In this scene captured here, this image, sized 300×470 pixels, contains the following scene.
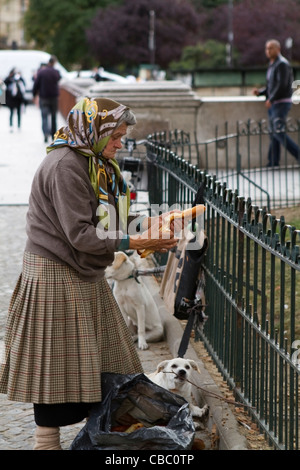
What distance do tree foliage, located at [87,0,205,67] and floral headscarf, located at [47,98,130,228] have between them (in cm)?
6843

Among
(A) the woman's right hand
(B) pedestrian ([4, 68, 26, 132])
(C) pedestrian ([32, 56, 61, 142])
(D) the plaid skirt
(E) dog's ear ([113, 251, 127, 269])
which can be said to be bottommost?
(B) pedestrian ([4, 68, 26, 132])

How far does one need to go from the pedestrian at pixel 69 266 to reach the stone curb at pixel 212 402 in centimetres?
74

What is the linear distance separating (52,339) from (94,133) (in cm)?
97

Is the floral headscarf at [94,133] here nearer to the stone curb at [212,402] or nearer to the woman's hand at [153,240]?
the woman's hand at [153,240]

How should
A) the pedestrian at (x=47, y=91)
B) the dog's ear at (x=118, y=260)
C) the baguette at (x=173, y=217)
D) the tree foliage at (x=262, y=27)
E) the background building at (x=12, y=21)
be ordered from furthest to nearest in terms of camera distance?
1. the background building at (x=12, y=21)
2. the tree foliage at (x=262, y=27)
3. the pedestrian at (x=47, y=91)
4. the dog's ear at (x=118, y=260)
5. the baguette at (x=173, y=217)

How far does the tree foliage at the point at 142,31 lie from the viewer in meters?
72.2

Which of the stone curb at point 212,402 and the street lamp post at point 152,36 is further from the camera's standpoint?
the street lamp post at point 152,36

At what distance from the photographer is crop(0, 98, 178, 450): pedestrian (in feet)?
14.5

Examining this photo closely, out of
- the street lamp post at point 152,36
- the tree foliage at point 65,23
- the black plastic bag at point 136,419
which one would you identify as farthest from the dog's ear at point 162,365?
the tree foliage at point 65,23

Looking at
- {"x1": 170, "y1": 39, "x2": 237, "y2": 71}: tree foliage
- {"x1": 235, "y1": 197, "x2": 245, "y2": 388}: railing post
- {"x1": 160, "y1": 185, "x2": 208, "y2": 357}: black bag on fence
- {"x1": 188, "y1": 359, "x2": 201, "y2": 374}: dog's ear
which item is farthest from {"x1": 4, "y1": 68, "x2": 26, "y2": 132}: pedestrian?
{"x1": 170, "y1": 39, "x2": 237, "y2": 71}: tree foliage

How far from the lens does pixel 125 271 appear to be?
280 inches

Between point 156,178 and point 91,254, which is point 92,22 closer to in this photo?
point 156,178

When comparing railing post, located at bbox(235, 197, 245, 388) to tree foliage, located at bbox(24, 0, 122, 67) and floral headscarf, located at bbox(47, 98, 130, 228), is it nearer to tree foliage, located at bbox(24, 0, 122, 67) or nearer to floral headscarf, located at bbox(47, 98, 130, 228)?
floral headscarf, located at bbox(47, 98, 130, 228)

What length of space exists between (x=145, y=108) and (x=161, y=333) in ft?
27.8
